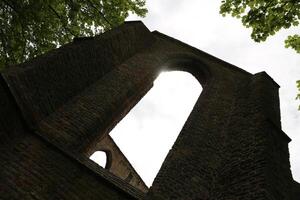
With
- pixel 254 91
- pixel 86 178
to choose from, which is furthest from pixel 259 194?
pixel 254 91

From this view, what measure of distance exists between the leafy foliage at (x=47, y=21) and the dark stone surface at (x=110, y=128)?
82cm

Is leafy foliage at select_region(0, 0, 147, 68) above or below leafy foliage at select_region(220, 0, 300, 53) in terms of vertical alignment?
below

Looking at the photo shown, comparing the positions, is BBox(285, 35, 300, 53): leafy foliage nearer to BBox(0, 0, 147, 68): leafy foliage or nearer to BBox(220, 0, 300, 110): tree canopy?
BBox(220, 0, 300, 110): tree canopy

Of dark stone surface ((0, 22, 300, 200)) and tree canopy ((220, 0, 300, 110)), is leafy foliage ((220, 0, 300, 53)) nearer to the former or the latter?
tree canopy ((220, 0, 300, 110))

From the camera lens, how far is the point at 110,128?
23.3 ft

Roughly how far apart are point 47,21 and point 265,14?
5491 mm

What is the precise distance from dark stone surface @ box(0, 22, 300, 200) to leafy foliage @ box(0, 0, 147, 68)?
2.70 ft

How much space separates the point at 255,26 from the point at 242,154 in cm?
307

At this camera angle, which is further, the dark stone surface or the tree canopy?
the tree canopy

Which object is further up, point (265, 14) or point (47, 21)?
point (265, 14)

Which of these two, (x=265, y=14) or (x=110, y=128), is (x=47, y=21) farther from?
(x=265, y=14)

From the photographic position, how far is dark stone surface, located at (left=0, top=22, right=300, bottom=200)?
14.5ft

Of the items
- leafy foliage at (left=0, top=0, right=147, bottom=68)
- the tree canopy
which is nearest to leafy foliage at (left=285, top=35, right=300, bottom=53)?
the tree canopy

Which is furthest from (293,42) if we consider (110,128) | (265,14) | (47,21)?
(47,21)
